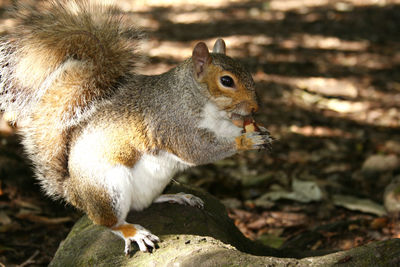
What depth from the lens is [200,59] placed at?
2.28 m

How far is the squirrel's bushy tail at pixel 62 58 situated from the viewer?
2.23m

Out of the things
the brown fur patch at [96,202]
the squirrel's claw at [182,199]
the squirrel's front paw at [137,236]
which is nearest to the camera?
the squirrel's front paw at [137,236]

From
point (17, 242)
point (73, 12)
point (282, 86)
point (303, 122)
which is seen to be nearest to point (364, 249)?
point (73, 12)

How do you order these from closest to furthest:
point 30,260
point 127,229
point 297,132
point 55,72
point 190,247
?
point 190,247 → point 127,229 → point 55,72 → point 30,260 → point 297,132

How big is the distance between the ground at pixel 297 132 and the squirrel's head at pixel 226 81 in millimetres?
141

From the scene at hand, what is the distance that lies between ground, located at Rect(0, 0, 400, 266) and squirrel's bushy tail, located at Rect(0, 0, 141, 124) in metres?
0.17

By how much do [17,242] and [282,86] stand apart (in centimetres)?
370

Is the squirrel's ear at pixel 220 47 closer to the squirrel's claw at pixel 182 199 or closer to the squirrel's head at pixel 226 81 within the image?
the squirrel's head at pixel 226 81

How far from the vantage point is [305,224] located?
3258mm

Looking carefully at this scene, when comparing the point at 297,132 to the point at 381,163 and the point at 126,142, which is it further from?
the point at 126,142

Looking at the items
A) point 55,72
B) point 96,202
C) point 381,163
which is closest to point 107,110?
point 55,72

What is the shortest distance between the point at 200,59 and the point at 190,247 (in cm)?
91

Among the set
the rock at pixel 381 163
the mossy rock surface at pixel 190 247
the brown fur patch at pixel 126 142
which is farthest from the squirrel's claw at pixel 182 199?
the rock at pixel 381 163

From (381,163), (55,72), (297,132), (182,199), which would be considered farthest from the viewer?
(297,132)
